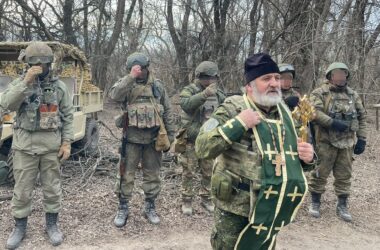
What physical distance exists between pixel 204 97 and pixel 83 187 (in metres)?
2.26

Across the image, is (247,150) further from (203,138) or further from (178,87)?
(178,87)

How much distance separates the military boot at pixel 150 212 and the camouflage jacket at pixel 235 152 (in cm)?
223

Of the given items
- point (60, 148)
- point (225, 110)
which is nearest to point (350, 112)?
point (225, 110)

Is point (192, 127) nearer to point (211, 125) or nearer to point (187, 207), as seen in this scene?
point (187, 207)

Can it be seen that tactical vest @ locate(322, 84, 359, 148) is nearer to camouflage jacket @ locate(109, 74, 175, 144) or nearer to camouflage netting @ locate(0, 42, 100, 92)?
camouflage jacket @ locate(109, 74, 175, 144)

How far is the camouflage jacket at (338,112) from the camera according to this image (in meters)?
5.46

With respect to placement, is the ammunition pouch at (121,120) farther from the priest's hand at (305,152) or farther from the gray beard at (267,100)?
the priest's hand at (305,152)

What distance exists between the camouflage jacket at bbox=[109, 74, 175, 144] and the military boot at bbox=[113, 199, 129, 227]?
76 cm

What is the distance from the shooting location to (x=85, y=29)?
16.8m

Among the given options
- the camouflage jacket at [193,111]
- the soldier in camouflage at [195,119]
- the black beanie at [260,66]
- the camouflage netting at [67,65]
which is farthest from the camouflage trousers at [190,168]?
the camouflage netting at [67,65]

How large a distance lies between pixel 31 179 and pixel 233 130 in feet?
8.53

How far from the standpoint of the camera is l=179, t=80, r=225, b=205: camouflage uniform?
535cm

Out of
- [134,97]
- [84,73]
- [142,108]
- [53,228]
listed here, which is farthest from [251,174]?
[84,73]

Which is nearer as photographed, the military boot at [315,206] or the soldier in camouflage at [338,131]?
the soldier in camouflage at [338,131]
